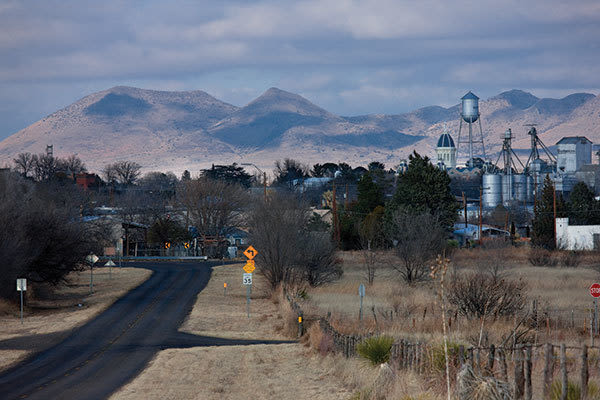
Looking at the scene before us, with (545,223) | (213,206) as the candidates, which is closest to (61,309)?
(545,223)

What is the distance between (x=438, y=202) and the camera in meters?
78.9

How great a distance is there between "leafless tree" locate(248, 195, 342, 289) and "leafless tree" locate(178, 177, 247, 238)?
42.8m

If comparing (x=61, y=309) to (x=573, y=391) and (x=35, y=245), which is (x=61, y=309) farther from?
(x=573, y=391)

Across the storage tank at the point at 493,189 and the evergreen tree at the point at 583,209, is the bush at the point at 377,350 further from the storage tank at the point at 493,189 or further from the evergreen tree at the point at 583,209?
the storage tank at the point at 493,189

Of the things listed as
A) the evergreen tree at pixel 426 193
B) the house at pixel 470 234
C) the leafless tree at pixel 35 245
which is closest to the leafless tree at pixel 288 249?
the leafless tree at pixel 35 245

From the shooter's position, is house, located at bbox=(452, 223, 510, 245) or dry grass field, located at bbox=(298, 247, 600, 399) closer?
dry grass field, located at bbox=(298, 247, 600, 399)

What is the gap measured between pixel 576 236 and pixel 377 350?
62.4 m

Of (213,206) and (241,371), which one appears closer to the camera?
(241,371)

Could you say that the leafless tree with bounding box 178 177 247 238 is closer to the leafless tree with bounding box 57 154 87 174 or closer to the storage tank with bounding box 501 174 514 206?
the storage tank with bounding box 501 174 514 206

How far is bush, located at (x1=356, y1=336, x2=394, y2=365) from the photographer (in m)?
20.9

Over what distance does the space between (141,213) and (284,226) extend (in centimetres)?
6423

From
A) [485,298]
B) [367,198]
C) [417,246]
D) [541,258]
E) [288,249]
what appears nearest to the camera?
[485,298]

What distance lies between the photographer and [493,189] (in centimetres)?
14638

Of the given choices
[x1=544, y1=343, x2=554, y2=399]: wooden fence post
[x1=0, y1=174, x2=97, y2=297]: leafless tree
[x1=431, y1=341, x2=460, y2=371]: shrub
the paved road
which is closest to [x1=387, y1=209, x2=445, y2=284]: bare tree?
the paved road
